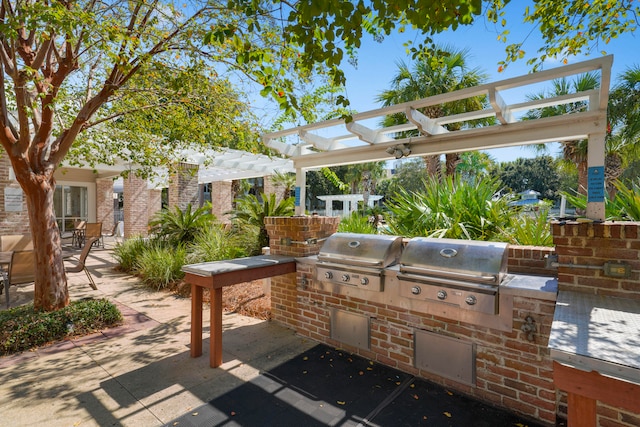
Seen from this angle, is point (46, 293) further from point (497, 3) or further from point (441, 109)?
point (441, 109)

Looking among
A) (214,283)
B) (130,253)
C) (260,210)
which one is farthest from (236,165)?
(214,283)

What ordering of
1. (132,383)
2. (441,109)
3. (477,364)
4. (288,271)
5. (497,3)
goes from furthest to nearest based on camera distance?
(441,109) → (288,271) → (497,3) → (132,383) → (477,364)

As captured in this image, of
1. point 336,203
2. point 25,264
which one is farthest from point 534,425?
point 336,203

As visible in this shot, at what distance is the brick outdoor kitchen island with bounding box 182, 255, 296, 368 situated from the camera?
315cm

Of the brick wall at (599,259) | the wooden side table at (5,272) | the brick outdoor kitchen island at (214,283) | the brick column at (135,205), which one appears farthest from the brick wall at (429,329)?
the brick column at (135,205)

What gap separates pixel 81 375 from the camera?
120 inches

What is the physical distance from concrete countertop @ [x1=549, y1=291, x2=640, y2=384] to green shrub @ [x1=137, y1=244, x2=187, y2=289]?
607cm

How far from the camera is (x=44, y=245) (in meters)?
4.06

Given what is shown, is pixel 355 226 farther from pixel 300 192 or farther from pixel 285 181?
pixel 285 181

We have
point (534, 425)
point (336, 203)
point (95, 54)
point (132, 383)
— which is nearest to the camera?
point (534, 425)

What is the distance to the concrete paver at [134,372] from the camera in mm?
2486

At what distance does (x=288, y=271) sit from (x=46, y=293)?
3047 mm

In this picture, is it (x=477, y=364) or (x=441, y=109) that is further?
(x=441, y=109)

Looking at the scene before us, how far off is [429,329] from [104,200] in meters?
14.4
